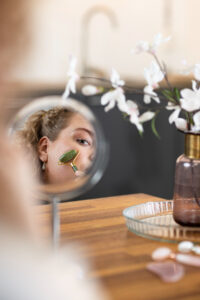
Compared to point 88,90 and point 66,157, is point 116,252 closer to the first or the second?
point 66,157

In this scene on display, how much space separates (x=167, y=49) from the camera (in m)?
4.42

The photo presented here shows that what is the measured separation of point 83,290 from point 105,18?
12.7 ft

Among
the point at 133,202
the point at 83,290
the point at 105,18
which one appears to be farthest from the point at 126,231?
the point at 105,18

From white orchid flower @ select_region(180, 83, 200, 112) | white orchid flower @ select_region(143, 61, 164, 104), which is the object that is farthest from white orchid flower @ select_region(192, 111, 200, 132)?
white orchid flower @ select_region(143, 61, 164, 104)

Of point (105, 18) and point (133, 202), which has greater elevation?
point (105, 18)

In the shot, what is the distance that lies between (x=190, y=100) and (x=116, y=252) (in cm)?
38

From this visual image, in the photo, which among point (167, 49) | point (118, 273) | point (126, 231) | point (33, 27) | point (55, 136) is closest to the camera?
point (33, 27)

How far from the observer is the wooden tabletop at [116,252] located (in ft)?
2.41

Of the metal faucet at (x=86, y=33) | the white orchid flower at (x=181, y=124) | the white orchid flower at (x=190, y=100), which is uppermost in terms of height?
the metal faucet at (x=86, y=33)

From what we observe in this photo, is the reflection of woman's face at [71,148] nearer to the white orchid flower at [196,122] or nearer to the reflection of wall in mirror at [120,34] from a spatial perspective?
the white orchid flower at [196,122]

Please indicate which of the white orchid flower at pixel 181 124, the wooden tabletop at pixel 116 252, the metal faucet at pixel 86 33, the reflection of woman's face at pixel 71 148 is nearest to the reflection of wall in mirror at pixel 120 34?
the metal faucet at pixel 86 33

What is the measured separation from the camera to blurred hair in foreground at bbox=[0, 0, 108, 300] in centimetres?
36

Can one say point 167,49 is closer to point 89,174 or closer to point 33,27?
point 89,174

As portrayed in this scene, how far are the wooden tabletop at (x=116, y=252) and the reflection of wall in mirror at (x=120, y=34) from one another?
2419 millimetres
